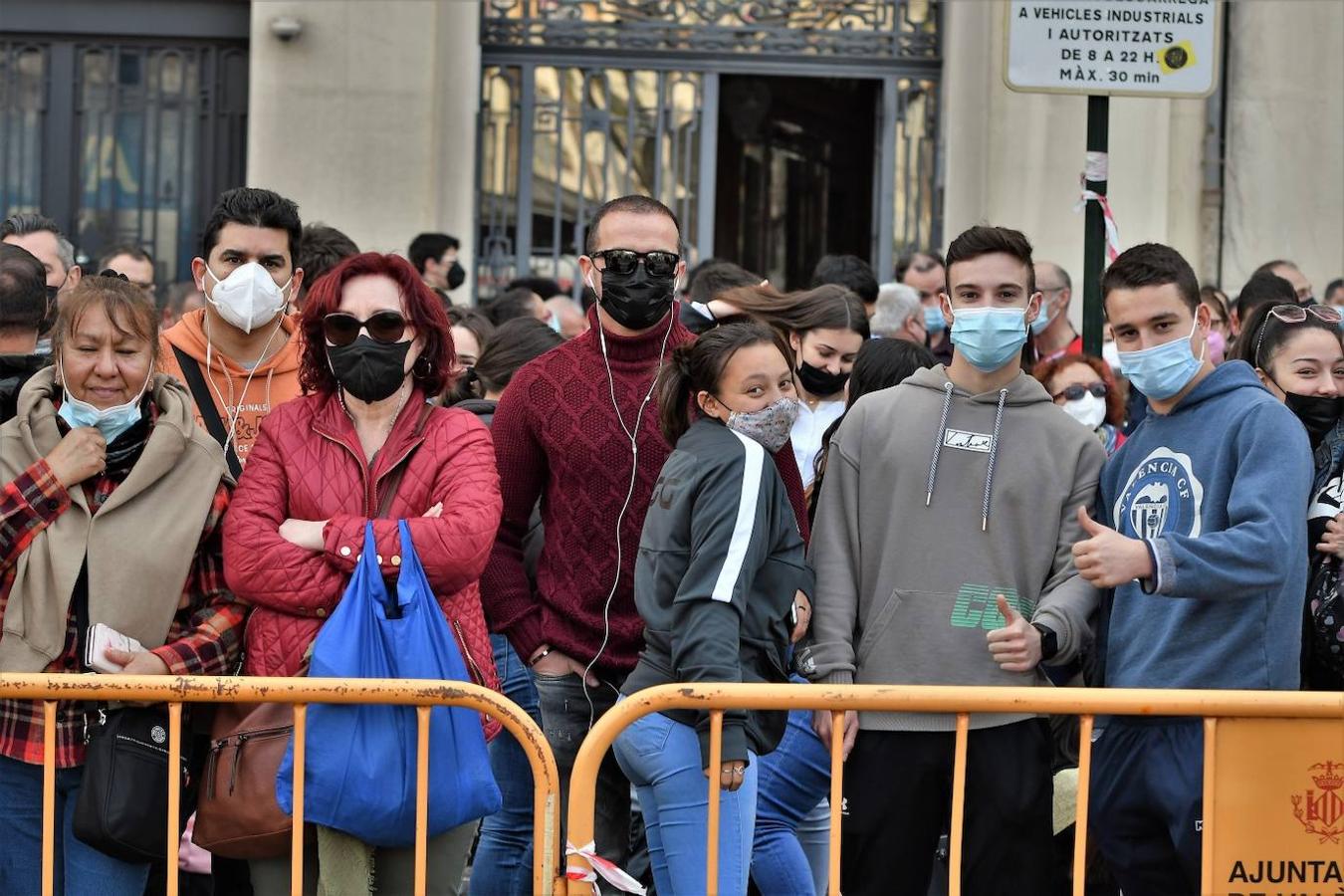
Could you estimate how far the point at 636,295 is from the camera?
4.77 metres

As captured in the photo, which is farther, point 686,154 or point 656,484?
point 686,154

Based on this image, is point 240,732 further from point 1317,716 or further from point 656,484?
point 1317,716

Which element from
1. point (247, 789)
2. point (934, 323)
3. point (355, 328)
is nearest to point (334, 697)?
point (247, 789)

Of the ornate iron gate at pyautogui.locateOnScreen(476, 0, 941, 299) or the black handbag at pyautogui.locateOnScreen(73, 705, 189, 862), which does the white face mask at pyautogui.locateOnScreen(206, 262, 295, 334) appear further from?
the ornate iron gate at pyautogui.locateOnScreen(476, 0, 941, 299)

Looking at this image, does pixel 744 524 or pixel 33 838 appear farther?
pixel 33 838

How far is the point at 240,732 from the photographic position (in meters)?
4.28

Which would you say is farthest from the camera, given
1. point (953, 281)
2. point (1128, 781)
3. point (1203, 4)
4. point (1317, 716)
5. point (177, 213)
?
point (177, 213)

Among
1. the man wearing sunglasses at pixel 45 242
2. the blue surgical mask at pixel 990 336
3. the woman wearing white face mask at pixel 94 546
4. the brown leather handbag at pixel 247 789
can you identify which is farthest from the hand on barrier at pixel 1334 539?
the man wearing sunglasses at pixel 45 242

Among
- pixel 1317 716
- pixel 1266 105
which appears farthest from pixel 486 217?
pixel 1317 716

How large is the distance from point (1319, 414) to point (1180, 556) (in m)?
1.16

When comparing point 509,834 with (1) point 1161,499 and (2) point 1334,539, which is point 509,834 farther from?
(2) point 1334,539

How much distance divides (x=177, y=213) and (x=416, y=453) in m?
7.87

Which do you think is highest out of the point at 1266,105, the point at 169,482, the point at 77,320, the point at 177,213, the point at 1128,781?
the point at 1266,105

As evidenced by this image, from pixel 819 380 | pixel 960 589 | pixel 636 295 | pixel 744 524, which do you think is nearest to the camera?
pixel 744 524
